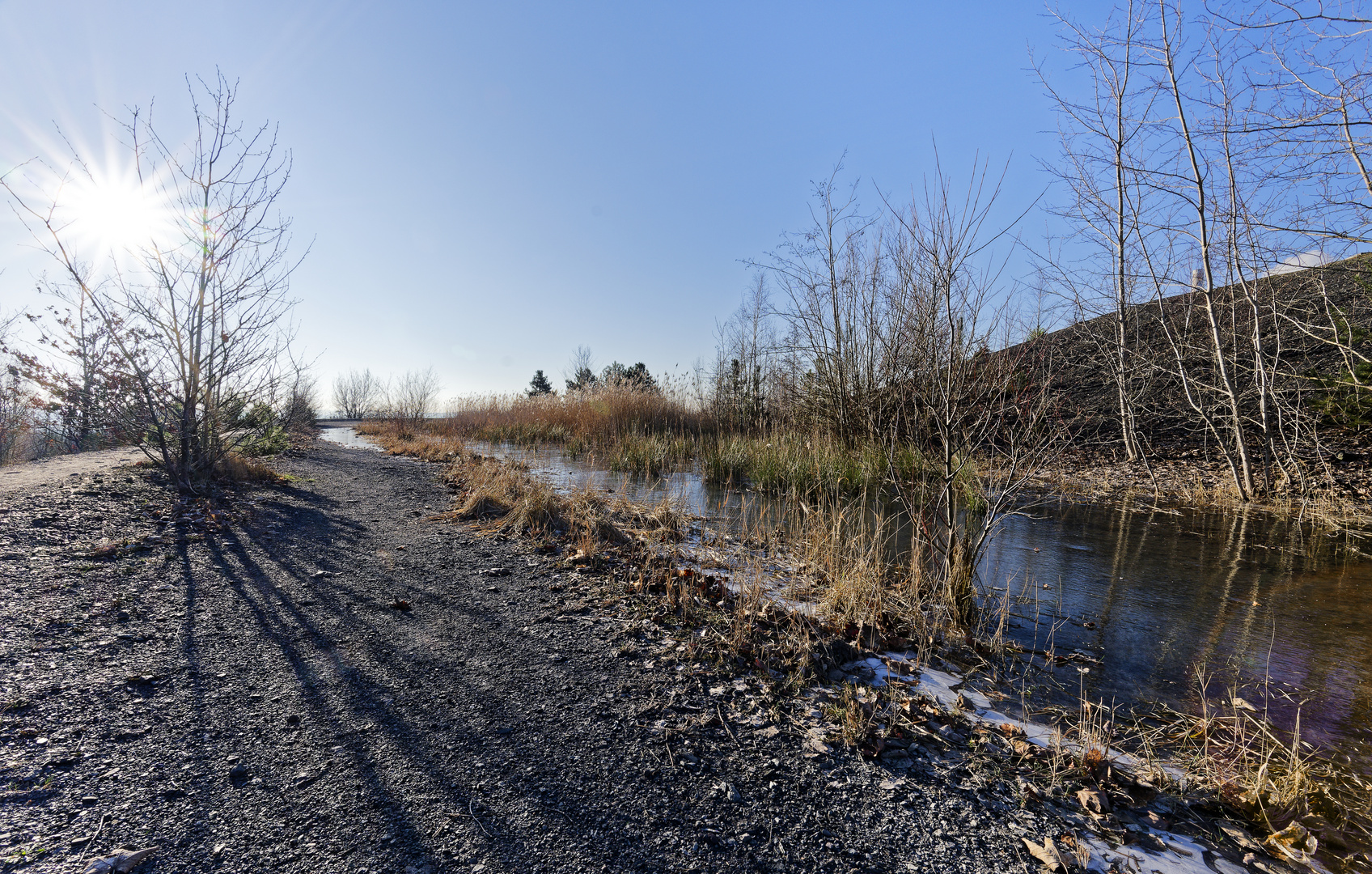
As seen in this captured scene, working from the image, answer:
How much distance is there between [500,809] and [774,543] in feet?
9.83

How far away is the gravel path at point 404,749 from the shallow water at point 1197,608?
1.66m

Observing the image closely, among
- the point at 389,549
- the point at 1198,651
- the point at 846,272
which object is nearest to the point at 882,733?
the point at 1198,651

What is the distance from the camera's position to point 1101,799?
1666 millimetres

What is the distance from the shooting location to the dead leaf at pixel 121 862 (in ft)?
4.09

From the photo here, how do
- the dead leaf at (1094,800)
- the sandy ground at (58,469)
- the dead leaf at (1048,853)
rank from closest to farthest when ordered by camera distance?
the dead leaf at (1048,853) < the dead leaf at (1094,800) < the sandy ground at (58,469)

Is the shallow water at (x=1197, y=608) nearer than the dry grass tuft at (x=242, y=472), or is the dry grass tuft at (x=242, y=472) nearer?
the shallow water at (x=1197, y=608)

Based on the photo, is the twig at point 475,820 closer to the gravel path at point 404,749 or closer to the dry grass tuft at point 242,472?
the gravel path at point 404,749

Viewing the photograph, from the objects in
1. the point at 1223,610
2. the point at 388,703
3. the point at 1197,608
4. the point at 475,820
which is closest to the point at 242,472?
the point at 388,703

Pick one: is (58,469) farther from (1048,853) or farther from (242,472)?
(1048,853)

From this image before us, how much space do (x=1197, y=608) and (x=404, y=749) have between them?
4.89 m

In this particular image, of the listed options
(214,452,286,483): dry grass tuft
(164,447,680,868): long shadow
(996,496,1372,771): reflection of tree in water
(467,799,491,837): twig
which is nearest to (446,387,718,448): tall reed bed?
(214,452,286,483): dry grass tuft

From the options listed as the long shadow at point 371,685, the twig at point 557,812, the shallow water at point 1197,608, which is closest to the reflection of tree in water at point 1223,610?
the shallow water at point 1197,608

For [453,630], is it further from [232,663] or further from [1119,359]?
[1119,359]

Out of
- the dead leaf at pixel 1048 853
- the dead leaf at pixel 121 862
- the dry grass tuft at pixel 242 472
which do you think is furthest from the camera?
the dry grass tuft at pixel 242 472
